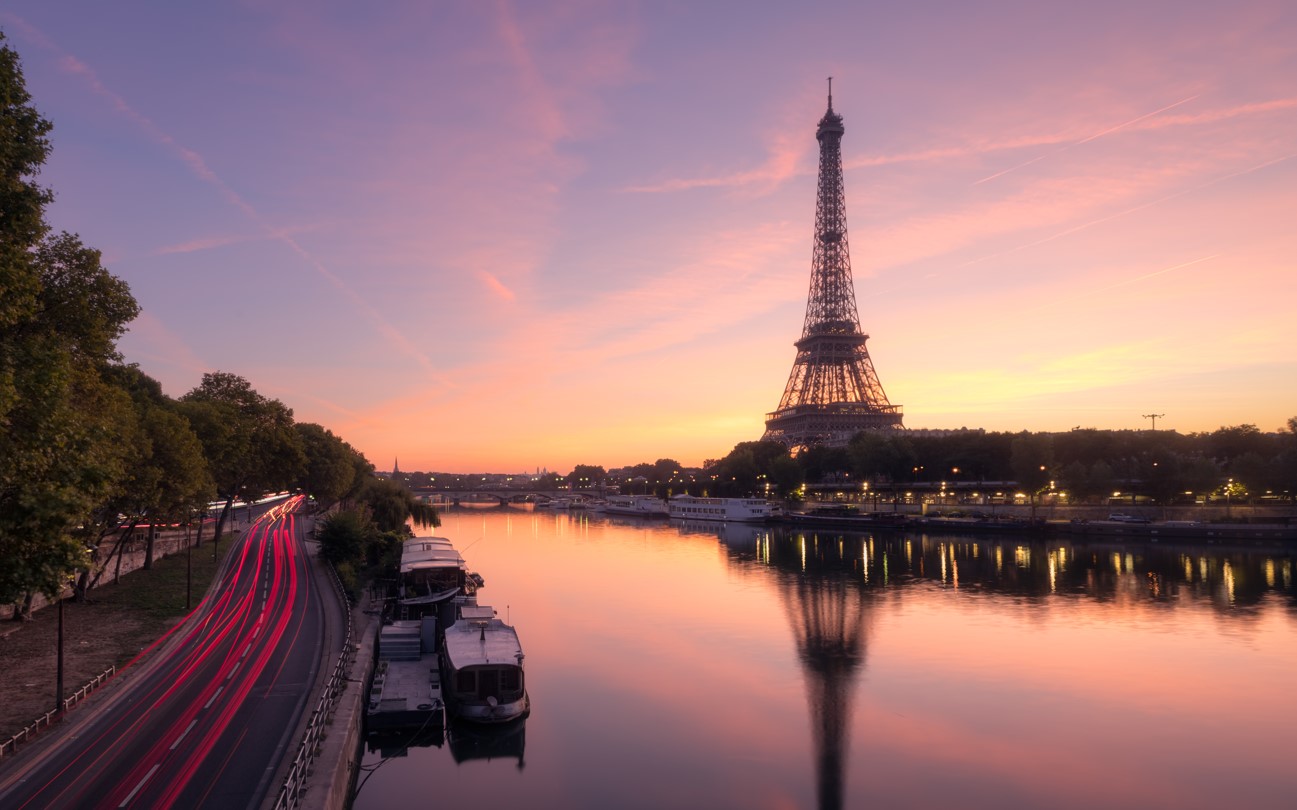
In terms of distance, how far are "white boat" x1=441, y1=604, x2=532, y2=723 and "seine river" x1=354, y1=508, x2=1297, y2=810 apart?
3.17ft

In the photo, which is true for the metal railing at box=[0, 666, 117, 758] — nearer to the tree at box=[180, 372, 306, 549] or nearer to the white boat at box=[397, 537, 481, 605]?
the white boat at box=[397, 537, 481, 605]

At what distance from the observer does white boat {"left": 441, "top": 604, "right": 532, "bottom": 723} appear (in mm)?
30297

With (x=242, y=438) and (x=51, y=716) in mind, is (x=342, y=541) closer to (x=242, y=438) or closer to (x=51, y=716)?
(x=242, y=438)

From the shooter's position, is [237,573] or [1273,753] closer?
[1273,753]

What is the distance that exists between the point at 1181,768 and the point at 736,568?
52.0 metres

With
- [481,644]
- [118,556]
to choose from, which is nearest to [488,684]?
[481,644]

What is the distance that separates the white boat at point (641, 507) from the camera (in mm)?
160375

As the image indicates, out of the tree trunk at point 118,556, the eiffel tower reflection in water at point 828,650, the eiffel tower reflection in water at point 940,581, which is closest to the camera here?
the eiffel tower reflection in water at point 828,650

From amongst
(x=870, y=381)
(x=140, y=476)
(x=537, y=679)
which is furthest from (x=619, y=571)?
(x=870, y=381)

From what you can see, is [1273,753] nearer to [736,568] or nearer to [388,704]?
[388,704]

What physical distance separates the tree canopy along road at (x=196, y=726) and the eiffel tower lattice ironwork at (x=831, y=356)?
136 m

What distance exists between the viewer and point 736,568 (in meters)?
78.4

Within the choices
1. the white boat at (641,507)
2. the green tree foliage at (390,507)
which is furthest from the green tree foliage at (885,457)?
the green tree foliage at (390,507)

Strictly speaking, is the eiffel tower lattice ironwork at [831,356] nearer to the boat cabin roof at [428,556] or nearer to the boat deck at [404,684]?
the boat cabin roof at [428,556]
